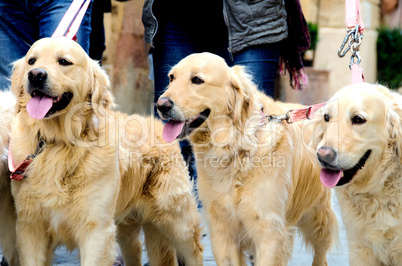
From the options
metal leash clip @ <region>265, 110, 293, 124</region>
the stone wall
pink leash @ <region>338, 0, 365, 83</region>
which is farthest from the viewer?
the stone wall

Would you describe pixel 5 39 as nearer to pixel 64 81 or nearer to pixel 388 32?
pixel 64 81

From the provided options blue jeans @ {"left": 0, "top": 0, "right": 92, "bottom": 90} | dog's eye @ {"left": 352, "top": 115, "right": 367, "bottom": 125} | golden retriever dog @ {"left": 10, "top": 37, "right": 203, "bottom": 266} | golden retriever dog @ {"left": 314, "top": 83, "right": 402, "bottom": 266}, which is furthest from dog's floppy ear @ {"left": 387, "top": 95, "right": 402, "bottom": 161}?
blue jeans @ {"left": 0, "top": 0, "right": 92, "bottom": 90}

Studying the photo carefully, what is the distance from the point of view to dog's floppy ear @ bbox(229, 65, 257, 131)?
3.55 meters

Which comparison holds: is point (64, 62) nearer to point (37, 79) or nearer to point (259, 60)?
point (37, 79)

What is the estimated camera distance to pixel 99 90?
348cm

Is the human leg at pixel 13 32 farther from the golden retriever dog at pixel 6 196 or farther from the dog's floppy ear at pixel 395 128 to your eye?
the dog's floppy ear at pixel 395 128

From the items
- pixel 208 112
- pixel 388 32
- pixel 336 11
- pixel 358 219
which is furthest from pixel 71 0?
pixel 388 32

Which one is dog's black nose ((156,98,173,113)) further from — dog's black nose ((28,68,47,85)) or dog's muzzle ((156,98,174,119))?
dog's black nose ((28,68,47,85))

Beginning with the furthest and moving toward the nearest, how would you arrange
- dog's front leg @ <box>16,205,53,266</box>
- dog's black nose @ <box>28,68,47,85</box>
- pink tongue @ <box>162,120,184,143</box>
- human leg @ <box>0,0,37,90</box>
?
human leg @ <box>0,0,37,90</box> → pink tongue @ <box>162,120,184,143</box> → dog's front leg @ <box>16,205,53,266</box> → dog's black nose @ <box>28,68,47,85</box>

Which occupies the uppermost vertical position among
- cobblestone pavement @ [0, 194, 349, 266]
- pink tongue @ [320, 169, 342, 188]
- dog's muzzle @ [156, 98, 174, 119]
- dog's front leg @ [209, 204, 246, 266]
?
dog's muzzle @ [156, 98, 174, 119]

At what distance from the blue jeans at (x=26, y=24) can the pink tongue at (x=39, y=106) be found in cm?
80

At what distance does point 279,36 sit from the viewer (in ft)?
13.2

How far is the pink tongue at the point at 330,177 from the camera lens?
308 centimetres

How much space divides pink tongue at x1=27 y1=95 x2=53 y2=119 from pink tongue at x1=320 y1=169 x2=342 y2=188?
5.21 feet
